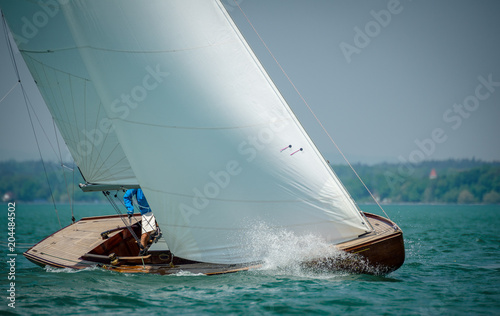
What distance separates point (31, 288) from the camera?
8.23 m

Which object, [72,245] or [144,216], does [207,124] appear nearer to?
[144,216]

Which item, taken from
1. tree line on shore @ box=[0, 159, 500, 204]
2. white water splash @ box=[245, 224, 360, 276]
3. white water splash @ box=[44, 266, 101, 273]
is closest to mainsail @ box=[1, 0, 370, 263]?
white water splash @ box=[245, 224, 360, 276]

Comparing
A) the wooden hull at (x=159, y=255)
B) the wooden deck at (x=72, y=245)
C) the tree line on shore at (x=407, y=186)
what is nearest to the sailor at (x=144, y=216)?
the wooden hull at (x=159, y=255)

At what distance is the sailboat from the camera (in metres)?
8.12

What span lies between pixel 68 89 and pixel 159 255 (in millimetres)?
4001

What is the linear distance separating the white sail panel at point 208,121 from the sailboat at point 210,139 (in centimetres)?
2

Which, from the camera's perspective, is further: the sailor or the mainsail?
the sailor

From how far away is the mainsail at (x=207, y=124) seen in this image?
8.12 meters

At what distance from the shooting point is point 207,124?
8.16 m

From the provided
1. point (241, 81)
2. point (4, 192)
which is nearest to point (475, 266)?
point (241, 81)

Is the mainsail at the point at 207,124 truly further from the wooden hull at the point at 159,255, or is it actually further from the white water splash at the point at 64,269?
the white water splash at the point at 64,269

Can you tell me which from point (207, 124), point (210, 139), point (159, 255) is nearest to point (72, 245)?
point (159, 255)

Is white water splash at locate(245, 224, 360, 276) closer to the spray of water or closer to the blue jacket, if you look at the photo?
the spray of water

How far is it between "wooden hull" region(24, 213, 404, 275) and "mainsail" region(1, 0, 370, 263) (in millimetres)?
378
